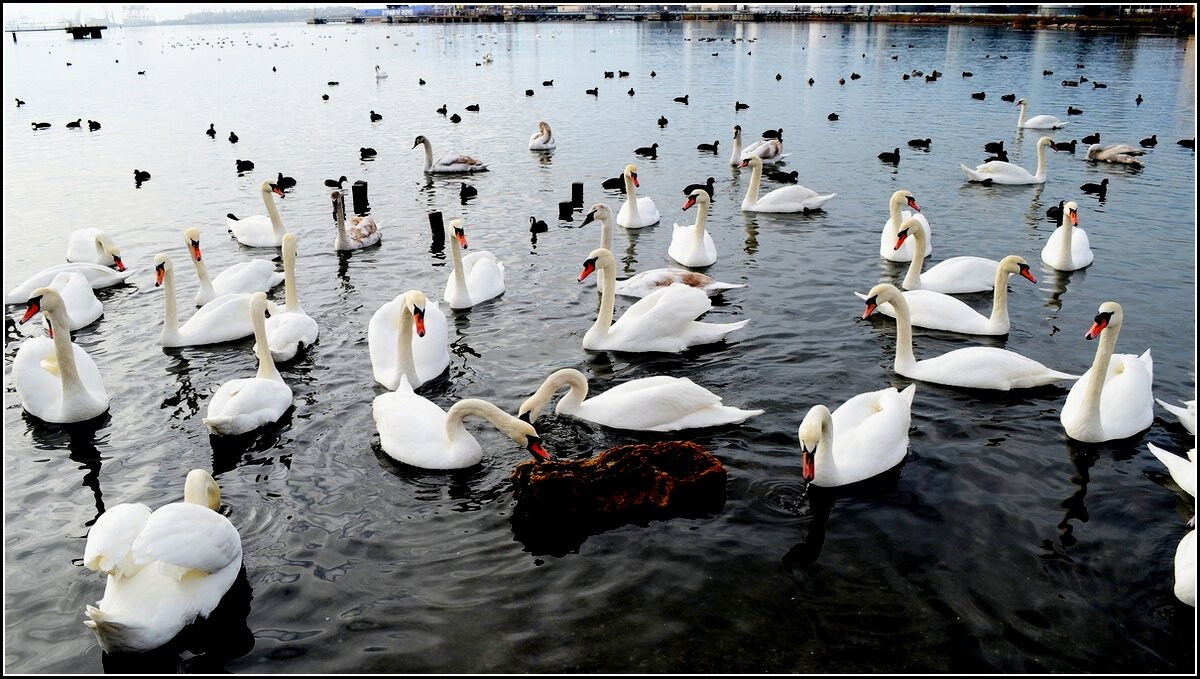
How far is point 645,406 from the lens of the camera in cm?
895

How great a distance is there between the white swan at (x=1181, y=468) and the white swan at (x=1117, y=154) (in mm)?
19419

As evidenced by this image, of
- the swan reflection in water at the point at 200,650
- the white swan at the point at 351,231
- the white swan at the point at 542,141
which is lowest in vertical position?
the swan reflection in water at the point at 200,650

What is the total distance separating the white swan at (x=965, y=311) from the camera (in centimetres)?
1141

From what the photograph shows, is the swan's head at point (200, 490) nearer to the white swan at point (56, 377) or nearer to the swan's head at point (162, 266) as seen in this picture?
the white swan at point (56, 377)

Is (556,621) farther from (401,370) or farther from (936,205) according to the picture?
(936,205)

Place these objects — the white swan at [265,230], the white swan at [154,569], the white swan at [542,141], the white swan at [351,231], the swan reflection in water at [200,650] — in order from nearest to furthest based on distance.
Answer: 1. the white swan at [154,569]
2. the swan reflection in water at [200,650]
3. the white swan at [351,231]
4. the white swan at [265,230]
5. the white swan at [542,141]

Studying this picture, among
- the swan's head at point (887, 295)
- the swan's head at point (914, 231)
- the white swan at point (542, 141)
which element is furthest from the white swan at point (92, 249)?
the white swan at point (542, 141)

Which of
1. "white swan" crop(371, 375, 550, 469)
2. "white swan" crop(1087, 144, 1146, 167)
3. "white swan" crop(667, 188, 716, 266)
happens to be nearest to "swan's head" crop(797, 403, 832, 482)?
"white swan" crop(371, 375, 550, 469)

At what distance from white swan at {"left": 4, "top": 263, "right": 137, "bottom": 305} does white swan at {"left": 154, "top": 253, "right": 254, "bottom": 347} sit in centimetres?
275

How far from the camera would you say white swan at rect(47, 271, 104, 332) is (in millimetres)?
12383

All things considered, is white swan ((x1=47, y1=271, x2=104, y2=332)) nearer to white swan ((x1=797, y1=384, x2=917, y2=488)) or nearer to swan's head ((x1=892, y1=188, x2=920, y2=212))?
white swan ((x1=797, y1=384, x2=917, y2=488))

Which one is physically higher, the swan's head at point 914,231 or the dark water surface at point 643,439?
the swan's head at point 914,231

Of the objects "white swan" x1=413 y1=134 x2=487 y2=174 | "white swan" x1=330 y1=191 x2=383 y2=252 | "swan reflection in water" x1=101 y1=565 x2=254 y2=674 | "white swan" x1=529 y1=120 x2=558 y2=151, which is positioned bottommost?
"swan reflection in water" x1=101 y1=565 x2=254 y2=674

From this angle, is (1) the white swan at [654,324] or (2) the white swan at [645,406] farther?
(1) the white swan at [654,324]
